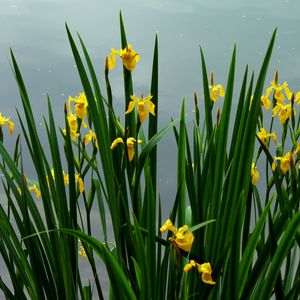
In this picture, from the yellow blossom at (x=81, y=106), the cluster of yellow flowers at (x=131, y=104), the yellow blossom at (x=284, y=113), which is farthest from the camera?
the yellow blossom at (x=284, y=113)

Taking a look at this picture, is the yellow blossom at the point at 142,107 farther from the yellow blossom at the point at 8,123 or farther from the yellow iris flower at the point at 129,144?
the yellow blossom at the point at 8,123

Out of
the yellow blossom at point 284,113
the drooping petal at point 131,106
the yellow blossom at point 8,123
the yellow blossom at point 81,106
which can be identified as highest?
the drooping petal at point 131,106

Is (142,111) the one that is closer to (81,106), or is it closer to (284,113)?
(81,106)

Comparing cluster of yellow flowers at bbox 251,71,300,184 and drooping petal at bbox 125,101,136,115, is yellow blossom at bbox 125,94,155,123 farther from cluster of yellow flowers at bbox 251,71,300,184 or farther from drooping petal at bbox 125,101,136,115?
cluster of yellow flowers at bbox 251,71,300,184

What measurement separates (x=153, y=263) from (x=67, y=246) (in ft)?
0.49

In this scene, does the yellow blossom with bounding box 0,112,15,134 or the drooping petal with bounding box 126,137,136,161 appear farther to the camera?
the yellow blossom with bounding box 0,112,15,134

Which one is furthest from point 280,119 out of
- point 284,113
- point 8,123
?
point 8,123

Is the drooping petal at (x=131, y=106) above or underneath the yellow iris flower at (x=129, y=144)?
above

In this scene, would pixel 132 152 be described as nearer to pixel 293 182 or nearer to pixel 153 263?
pixel 153 263

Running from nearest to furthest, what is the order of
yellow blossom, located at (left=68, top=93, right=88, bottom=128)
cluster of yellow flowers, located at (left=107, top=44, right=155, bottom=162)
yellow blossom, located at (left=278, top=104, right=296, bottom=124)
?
1. cluster of yellow flowers, located at (left=107, top=44, right=155, bottom=162)
2. yellow blossom, located at (left=68, top=93, right=88, bottom=128)
3. yellow blossom, located at (left=278, top=104, right=296, bottom=124)

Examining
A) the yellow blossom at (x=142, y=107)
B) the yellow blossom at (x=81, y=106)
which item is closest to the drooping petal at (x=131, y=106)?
the yellow blossom at (x=142, y=107)

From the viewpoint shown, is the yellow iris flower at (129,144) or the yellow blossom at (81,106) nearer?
the yellow iris flower at (129,144)

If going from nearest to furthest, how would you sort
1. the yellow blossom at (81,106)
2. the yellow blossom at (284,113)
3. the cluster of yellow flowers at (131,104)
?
the cluster of yellow flowers at (131,104), the yellow blossom at (81,106), the yellow blossom at (284,113)

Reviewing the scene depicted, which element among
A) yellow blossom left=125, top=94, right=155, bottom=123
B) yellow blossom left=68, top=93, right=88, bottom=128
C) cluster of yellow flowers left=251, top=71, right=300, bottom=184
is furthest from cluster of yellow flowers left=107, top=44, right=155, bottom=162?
cluster of yellow flowers left=251, top=71, right=300, bottom=184
